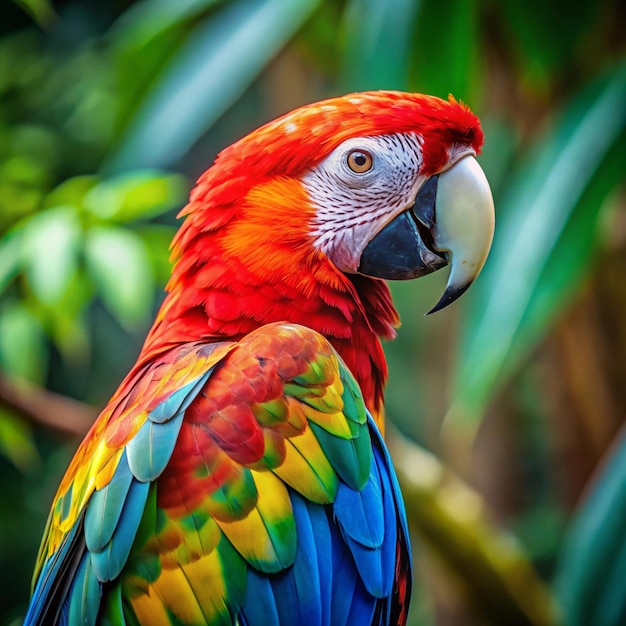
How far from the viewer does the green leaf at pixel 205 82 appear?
1.23 meters

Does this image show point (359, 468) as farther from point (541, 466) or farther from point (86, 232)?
point (541, 466)

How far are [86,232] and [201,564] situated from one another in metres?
0.50

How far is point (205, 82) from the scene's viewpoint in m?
1.26

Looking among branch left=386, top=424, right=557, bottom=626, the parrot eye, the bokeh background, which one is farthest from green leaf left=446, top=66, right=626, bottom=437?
the parrot eye

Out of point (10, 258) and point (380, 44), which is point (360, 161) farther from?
point (380, 44)

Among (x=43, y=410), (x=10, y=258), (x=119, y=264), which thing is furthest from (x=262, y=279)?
(x=43, y=410)

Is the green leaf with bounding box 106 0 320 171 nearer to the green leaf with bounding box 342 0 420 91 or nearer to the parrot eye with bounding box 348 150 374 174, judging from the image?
the green leaf with bounding box 342 0 420 91

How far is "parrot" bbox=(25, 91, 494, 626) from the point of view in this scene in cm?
50

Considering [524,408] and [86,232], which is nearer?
[86,232]

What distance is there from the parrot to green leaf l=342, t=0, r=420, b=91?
560mm

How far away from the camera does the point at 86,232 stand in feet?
2.94

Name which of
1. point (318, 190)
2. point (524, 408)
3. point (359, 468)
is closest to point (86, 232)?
point (318, 190)

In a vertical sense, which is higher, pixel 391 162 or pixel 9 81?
pixel 391 162

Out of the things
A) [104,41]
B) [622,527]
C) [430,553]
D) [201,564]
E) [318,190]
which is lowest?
[430,553]
